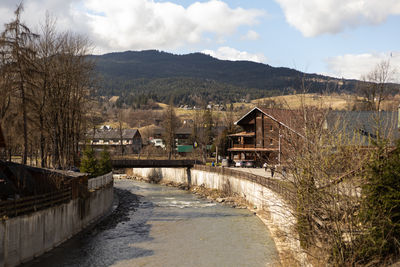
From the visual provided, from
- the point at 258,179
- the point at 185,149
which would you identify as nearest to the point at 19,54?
the point at 258,179

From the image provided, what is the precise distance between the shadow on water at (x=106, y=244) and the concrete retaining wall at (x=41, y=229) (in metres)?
0.53

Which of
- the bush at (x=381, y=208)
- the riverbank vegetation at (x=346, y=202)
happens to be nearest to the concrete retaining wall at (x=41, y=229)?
the riverbank vegetation at (x=346, y=202)

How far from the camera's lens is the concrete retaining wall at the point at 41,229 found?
2017cm

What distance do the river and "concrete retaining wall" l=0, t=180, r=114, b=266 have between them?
68 centimetres

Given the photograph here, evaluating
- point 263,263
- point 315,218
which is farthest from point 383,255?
point 263,263

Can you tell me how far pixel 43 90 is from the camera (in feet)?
125

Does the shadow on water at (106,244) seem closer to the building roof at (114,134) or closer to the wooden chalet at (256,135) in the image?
the wooden chalet at (256,135)

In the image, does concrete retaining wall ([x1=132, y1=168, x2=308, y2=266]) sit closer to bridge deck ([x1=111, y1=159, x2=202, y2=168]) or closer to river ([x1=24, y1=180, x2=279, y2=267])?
river ([x1=24, y1=180, x2=279, y2=267])

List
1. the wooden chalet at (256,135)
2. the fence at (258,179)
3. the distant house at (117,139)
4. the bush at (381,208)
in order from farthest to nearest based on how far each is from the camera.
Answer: the distant house at (117,139), the wooden chalet at (256,135), the fence at (258,179), the bush at (381,208)

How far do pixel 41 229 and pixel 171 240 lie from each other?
9357mm

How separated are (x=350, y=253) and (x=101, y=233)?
2190 centimetres

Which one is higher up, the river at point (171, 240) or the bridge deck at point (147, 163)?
the bridge deck at point (147, 163)

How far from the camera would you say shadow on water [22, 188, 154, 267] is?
78.9ft

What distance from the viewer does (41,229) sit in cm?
2411
